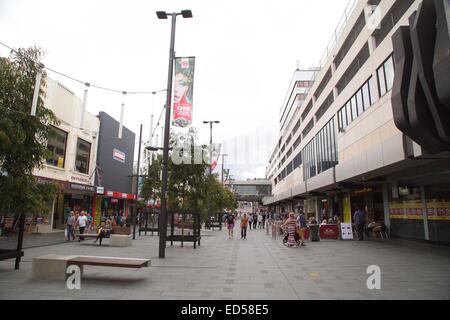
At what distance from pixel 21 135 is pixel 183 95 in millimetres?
5677

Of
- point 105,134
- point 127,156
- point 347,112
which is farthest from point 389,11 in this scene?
point 127,156

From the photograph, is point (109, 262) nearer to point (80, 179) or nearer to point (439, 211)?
point (439, 211)

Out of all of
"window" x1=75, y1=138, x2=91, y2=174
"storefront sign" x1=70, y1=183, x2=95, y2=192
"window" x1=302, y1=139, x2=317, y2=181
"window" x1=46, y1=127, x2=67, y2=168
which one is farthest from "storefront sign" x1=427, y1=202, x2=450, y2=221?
"window" x1=75, y1=138, x2=91, y2=174

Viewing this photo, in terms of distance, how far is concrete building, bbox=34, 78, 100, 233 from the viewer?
2441 cm

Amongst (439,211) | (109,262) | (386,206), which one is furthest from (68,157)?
(439,211)

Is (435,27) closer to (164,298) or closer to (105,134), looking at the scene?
(164,298)

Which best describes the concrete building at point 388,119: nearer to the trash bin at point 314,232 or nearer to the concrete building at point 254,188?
the trash bin at point 314,232

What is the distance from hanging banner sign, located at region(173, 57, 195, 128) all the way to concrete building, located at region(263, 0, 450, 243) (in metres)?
7.00

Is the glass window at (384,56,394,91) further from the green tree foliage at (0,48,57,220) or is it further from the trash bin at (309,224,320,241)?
the green tree foliage at (0,48,57,220)

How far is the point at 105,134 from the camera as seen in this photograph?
107 ft

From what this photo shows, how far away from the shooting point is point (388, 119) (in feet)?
56.4

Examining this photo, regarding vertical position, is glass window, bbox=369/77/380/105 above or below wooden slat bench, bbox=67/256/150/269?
above

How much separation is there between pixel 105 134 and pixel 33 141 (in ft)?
78.7

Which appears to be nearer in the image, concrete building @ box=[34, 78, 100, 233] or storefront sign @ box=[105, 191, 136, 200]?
concrete building @ box=[34, 78, 100, 233]
